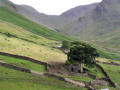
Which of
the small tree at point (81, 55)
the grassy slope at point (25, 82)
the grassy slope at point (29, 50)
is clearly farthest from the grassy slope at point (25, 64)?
the small tree at point (81, 55)

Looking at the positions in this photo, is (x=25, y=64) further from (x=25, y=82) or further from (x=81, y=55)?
(x=81, y=55)

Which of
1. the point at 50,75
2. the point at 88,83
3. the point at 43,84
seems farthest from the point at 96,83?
the point at 43,84

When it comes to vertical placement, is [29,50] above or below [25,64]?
above

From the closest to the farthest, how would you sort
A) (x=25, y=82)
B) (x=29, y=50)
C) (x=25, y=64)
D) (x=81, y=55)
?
(x=25, y=82), (x=25, y=64), (x=81, y=55), (x=29, y=50)

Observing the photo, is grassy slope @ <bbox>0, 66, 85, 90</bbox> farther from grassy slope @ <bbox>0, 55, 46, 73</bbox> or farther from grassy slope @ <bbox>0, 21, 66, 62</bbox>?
grassy slope @ <bbox>0, 21, 66, 62</bbox>

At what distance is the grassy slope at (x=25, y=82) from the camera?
41.7 meters

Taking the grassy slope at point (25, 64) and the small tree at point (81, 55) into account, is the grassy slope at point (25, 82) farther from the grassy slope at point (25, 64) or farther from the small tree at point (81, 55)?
the small tree at point (81, 55)

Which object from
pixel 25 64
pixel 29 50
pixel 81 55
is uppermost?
pixel 29 50

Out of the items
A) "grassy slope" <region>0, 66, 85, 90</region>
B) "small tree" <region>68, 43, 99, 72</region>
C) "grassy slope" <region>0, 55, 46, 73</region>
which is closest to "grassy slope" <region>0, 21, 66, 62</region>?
"small tree" <region>68, 43, 99, 72</region>

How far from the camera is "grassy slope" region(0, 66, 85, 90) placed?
137ft

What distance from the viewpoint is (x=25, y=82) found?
4544 centimetres

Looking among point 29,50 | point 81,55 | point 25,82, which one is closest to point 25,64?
point 25,82

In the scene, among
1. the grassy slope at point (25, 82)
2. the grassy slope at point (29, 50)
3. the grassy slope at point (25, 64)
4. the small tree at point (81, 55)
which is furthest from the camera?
the grassy slope at point (29, 50)

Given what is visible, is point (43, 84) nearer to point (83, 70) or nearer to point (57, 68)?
point (57, 68)
